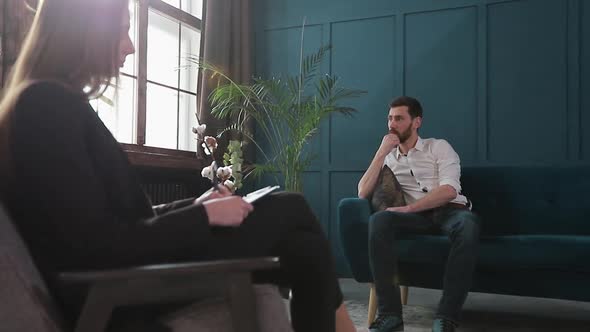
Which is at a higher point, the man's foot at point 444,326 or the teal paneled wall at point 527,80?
the teal paneled wall at point 527,80

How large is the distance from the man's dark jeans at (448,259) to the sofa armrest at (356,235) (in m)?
0.14

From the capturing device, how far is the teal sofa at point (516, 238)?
2.70 m

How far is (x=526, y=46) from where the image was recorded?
4.27m

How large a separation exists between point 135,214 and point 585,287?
2.24 m

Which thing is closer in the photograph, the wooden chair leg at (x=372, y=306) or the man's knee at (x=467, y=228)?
the man's knee at (x=467, y=228)

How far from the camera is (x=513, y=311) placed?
322 centimetres

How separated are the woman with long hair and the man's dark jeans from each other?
1.48 meters

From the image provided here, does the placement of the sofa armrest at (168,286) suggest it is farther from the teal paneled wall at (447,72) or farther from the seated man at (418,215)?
the teal paneled wall at (447,72)

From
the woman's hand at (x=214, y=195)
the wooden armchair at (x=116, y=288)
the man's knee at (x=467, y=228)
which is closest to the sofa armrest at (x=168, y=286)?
the wooden armchair at (x=116, y=288)

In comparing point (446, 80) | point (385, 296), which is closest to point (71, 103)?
point (385, 296)

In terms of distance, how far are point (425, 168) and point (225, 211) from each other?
2.36m

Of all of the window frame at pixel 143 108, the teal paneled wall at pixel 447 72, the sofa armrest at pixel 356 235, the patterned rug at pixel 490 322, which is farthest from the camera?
the teal paneled wall at pixel 447 72

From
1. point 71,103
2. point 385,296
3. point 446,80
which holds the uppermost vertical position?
point 446,80

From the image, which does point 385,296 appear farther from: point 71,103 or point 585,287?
point 71,103
